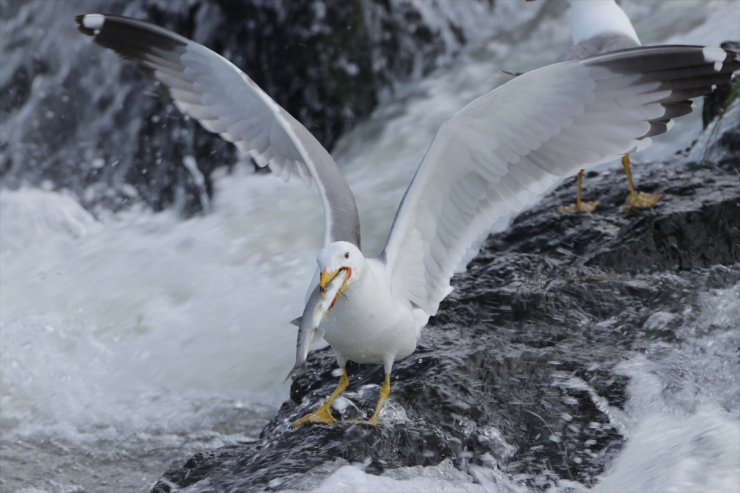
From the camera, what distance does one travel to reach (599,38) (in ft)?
18.2

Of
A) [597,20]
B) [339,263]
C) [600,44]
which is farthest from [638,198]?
[339,263]

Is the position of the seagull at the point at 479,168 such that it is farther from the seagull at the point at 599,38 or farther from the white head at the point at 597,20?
the white head at the point at 597,20

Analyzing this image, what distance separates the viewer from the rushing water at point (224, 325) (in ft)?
12.1

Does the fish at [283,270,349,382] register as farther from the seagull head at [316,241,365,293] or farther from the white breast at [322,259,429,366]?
the white breast at [322,259,429,366]

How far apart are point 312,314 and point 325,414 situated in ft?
2.28

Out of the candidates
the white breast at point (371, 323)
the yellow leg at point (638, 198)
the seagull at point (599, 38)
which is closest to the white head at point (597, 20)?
the seagull at point (599, 38)

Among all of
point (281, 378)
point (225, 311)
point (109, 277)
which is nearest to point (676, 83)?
point (281, 378)

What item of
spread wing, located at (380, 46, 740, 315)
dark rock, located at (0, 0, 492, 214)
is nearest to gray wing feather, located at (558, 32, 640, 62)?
spread wing, located at (380, 46, 740, 315)

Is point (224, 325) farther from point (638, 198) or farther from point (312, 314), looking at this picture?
point (312, 314)

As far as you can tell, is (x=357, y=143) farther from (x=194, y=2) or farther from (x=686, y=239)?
(x=686, y=239)

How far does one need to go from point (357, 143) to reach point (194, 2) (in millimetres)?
2110

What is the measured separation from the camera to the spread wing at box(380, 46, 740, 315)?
3.64 m

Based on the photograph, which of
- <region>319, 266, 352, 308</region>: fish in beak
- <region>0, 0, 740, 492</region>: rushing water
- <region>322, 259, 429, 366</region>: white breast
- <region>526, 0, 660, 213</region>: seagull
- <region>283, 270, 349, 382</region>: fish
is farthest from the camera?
<region>526, 0, 660, 213</region>: seagull

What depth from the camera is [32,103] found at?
9766mm
